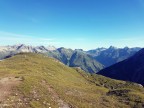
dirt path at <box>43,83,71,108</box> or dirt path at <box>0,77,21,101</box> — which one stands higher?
dirt path at <box>0,77,21,101</box>

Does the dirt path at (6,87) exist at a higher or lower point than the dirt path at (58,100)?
higher

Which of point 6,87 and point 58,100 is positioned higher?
point 6,87

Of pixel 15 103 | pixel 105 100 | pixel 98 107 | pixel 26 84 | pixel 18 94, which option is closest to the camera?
pixel 15 103

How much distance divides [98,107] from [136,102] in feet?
59.4

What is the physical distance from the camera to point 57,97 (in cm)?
7050

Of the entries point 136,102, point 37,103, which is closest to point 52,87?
point 37,103

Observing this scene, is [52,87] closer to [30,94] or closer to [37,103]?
[30,94]

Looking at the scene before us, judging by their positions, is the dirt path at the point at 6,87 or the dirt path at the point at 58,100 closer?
the dirt path at the point at 6,87

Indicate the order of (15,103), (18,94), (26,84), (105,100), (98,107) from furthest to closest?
1. (105,100)
2. (26,84)
3. (98,107)
4. (18,94)
5. (15,103)

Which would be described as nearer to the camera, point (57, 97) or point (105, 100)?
point (57, 97)

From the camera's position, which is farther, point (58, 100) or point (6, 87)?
point (6, 87)

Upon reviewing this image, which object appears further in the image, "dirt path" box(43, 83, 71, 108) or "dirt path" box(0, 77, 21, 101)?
"dirt path" box(43, 83, 71, 108)

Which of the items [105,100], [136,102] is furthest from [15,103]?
[136,102]

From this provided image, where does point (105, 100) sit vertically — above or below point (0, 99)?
below
